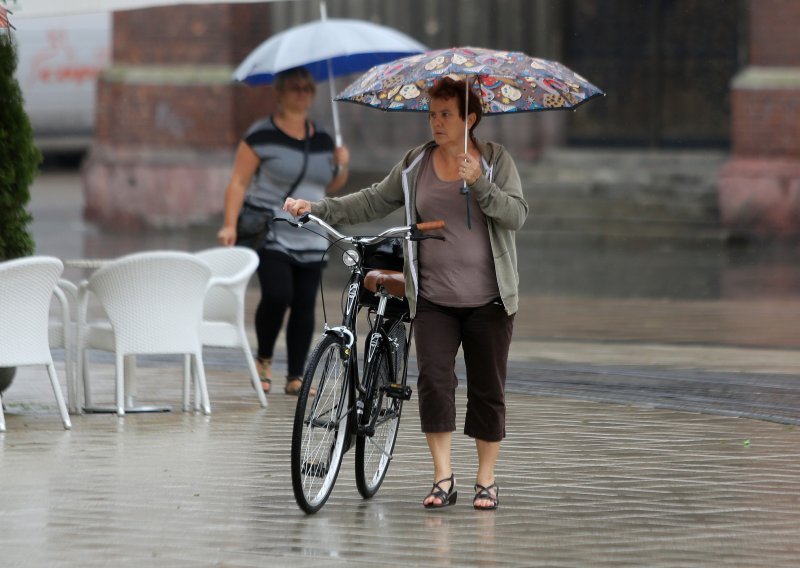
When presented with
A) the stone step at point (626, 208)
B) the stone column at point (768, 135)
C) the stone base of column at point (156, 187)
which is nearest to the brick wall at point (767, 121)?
the stone column at point (768, 135)

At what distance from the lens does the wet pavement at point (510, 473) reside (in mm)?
6098

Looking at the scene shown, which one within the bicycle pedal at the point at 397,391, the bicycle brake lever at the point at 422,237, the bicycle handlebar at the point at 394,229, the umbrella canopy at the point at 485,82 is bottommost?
the bicycle pedal at the point at 397,391

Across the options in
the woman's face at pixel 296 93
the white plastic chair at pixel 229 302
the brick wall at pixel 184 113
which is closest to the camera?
the white plastic chair at pixel 229 302

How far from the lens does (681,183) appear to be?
68.5 feet

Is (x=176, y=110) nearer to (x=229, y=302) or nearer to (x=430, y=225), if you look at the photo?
(x=229, y=302)

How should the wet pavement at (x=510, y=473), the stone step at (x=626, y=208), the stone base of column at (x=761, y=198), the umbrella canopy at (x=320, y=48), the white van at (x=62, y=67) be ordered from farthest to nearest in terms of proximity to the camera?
the white van at (x=62, y=67), the stone step at (x=626, y=208), the stone base of column at (x=761, y=198), the umbrella canopy at (x=320, y=48), the wet pavement at (x=510, y=473)

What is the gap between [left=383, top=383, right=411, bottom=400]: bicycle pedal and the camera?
23.2 ft

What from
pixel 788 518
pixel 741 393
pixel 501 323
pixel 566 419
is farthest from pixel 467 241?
pixel 741 393

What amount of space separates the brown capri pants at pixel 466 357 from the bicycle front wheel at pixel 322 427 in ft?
1.06

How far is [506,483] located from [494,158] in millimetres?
1396

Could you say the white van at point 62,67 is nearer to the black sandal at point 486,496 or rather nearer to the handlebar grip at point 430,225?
the handlebar grip at point 430,225

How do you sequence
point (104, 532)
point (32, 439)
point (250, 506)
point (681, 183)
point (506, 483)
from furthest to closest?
point (681, 183) → point (32, 439) → point (506, 483) → point (250, 506) → point (104, 532)

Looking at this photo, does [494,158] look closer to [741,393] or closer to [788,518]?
[788,518]

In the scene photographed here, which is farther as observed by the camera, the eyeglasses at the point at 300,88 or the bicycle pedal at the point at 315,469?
the eyeglasses at the point at 300,88
